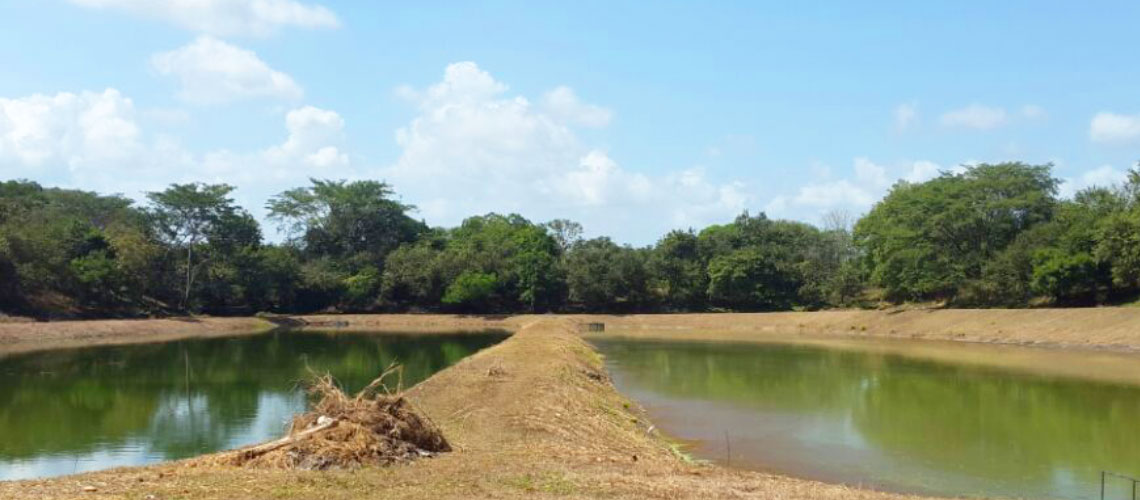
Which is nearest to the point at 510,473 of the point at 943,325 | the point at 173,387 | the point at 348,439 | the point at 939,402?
the point at 348,439

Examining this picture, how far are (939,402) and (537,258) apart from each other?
208 feet

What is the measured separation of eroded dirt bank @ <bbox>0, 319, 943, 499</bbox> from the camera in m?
10.4

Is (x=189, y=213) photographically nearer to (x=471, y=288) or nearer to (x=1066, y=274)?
(x=471, y=288)

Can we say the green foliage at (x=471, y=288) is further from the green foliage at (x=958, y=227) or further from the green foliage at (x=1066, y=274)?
the green foliage at (x=1066, y=274)

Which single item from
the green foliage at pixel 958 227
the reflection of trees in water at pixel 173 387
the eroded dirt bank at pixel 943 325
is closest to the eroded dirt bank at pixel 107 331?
the reflection of trees in water at pixel 173 387

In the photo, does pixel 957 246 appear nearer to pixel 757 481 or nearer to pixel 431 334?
pixel 431 334

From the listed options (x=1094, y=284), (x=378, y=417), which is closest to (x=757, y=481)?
(x=378, y=417)

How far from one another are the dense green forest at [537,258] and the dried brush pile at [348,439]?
187 ft

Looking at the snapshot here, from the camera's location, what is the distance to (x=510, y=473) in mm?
12320

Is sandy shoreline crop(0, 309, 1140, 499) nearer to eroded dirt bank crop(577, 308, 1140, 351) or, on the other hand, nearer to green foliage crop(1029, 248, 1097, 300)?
eroded dirt bank crop(577, 308, 1140, 351)

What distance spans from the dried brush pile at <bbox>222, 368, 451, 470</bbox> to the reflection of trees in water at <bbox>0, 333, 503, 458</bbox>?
742 centimetres

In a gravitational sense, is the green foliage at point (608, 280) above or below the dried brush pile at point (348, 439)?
above

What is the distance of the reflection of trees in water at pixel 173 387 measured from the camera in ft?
70.0

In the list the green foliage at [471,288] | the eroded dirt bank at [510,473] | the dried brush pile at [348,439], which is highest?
the green foliage at [471,288]
